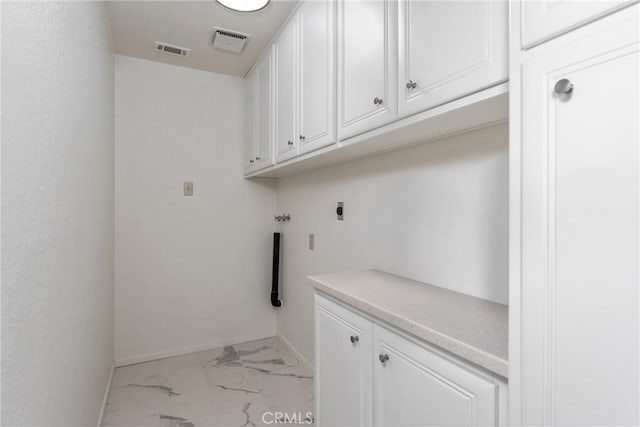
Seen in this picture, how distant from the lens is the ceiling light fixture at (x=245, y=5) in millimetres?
1878

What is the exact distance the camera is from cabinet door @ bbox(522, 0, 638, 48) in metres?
0.59

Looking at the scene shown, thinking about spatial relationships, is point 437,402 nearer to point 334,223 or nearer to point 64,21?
point 334,223

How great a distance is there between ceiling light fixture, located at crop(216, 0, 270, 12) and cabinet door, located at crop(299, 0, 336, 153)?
8.6 inches

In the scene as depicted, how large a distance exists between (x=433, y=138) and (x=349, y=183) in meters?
0.69

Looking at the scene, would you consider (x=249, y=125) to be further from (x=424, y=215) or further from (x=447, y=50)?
(x=447, y=50)

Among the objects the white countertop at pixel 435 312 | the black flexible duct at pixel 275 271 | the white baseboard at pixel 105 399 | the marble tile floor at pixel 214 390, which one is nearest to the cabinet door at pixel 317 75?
the white countertop at pixel 435 312

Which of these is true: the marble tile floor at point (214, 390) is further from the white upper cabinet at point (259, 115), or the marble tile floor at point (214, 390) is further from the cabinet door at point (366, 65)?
the cabinet door at point (366, 65)

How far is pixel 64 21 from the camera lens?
1095mm

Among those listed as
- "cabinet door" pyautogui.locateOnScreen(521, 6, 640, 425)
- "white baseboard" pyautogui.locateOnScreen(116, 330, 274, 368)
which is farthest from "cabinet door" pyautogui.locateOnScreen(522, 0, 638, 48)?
"white baseboard" pyautogui.locateOnScreen(116, 330, 274, 368)

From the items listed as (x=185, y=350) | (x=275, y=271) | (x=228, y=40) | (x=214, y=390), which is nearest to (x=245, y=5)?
(x=228, y=40)

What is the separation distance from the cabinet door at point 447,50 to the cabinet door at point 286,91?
923 mm

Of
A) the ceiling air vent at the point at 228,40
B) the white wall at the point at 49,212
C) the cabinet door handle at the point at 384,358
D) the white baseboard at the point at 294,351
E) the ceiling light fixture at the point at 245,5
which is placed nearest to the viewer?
the white wall at the point at 49,212

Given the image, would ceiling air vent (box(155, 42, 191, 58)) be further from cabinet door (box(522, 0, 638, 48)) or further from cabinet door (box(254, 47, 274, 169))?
cabinet door (box(522, 0, 638, 48))

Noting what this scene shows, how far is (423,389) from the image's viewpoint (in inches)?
39.5
